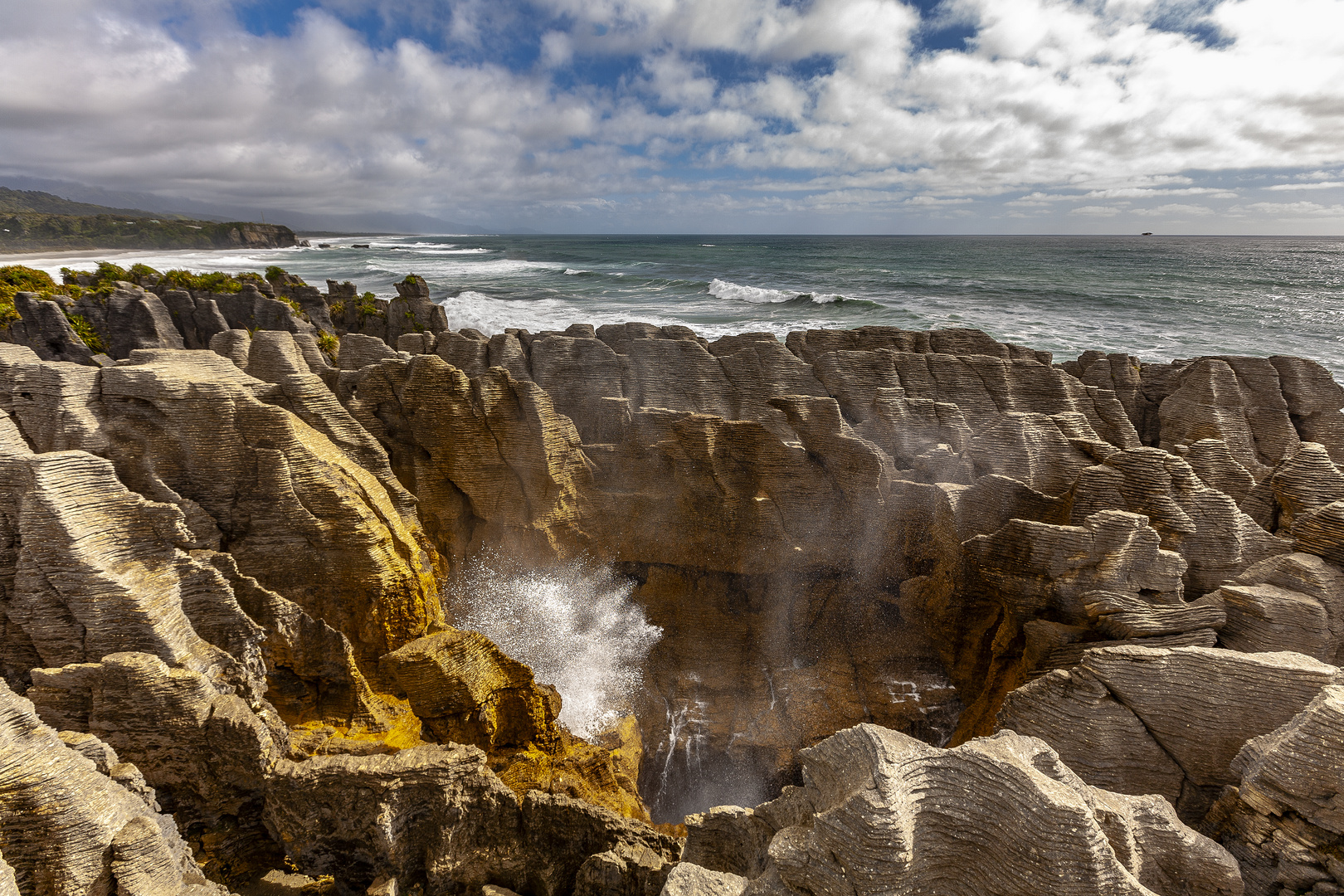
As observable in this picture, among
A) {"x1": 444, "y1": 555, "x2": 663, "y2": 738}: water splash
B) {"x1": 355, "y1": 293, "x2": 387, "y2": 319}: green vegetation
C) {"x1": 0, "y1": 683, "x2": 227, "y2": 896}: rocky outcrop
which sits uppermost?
{"x1": 355, "y1": 293, "x2": 387, "y2": 319}: green vegetation

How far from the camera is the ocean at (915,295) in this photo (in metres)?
39.6

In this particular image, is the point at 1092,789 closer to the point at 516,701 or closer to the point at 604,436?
the point at 516,701

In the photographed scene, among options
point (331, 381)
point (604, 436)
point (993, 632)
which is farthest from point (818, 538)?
point (331, 381)

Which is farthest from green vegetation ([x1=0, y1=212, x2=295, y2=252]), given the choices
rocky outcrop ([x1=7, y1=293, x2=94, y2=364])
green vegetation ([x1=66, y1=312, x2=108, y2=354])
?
rocky outcrop ([x1=7, y1=293, x2=94, y2=364])

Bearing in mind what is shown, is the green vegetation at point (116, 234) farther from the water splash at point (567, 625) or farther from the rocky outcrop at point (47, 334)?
the water splash at point (567, 625)

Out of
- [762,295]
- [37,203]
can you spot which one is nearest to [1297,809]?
[762,295]

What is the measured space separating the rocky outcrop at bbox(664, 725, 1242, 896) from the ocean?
33.4 meters

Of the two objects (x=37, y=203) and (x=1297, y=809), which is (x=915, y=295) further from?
(x=37, y=203)

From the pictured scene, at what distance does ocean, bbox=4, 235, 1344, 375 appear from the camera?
39562 millimetres

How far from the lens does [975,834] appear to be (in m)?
4.21

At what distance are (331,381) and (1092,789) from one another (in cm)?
1232

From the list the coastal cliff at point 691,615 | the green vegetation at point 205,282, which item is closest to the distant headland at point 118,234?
the green vegetation at point 205,282

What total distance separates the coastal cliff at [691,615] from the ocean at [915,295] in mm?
26516

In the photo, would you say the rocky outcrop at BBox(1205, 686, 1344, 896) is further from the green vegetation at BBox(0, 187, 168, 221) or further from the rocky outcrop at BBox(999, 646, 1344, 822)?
the green vegetation at BBox(0, 187, 168, 221)
